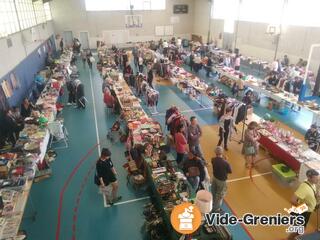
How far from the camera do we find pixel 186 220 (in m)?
2.71

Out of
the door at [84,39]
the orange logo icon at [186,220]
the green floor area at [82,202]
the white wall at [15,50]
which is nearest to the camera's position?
the orange logo icon at [186,220]

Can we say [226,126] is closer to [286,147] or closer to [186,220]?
[286,147]

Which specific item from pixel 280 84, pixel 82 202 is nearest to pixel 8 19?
pixel 82 202

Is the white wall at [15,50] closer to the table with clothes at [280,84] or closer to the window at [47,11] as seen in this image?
the window at [47,11]

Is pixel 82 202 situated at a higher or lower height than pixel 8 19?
lower

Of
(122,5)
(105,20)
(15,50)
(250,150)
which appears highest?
(122,5)

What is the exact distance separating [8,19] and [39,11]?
10691 millimetres

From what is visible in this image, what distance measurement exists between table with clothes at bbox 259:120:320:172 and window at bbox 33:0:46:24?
20026 mm

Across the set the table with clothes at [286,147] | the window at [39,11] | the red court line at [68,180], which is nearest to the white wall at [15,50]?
the window at [39,11]

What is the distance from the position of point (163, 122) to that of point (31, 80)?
8.91m

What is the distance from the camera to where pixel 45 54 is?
22062mm

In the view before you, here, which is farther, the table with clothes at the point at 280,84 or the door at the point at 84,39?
the door at the point at 84,39

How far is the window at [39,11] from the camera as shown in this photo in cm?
2158

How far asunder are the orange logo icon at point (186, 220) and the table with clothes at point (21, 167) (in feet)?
14.0
